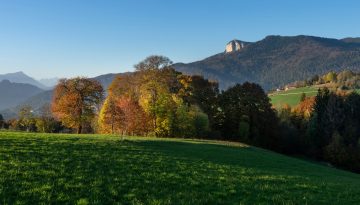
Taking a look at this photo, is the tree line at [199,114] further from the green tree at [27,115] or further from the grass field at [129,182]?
the grass field at [129,182]

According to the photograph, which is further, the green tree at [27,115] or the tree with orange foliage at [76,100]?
the green tree at [27,115]

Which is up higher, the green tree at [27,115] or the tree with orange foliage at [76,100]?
the tree with orange foliage at [76,100]

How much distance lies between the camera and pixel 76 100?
283 ft

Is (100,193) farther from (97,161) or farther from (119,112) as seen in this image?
(119,112)

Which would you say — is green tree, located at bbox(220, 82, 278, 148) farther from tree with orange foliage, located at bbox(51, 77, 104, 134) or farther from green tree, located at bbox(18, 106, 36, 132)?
green tree, located at bbox(18, 106, 36, 132)

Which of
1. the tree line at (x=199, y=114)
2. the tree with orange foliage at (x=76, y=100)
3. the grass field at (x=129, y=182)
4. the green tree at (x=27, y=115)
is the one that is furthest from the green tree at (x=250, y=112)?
the green tree at (x=27, y=115)

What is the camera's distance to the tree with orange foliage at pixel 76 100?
281 feet

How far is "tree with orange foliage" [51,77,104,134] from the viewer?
281ft

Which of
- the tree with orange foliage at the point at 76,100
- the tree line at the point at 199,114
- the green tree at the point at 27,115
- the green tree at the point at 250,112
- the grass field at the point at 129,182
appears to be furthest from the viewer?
the green tree at the point at 27,115

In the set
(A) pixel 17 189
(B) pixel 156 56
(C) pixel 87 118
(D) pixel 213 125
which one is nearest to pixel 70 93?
(C) pixel 87 118

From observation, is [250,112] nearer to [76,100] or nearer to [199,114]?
[199,114]

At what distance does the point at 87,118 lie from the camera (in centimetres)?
8744

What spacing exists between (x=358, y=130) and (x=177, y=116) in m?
64.7

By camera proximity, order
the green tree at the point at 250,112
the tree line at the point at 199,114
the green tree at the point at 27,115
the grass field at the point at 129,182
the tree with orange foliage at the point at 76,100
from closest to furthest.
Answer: the grass field at the point at 129,182, the tree line at the point at 199,114, the tree with orange foliage at the point at 76,100, the green tree at the point at 250,112, the green tree at the point at 27,115
